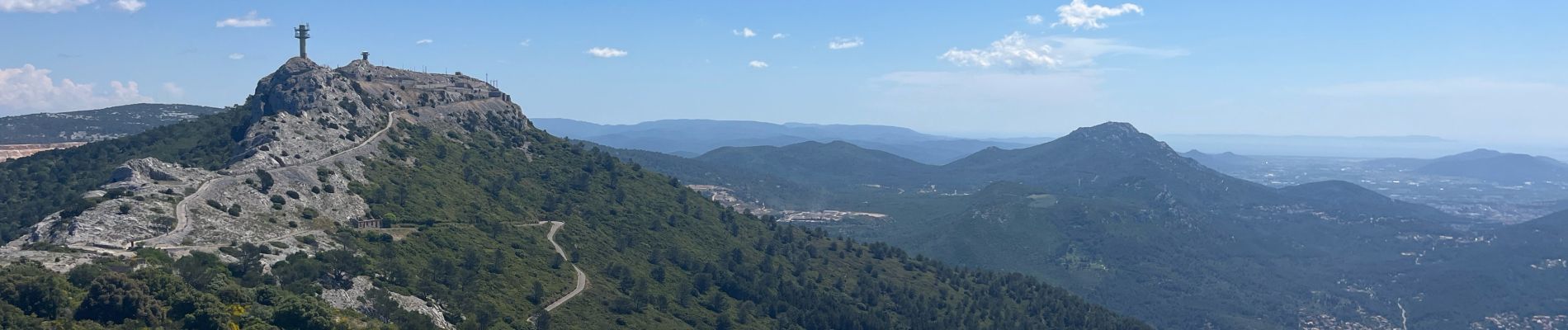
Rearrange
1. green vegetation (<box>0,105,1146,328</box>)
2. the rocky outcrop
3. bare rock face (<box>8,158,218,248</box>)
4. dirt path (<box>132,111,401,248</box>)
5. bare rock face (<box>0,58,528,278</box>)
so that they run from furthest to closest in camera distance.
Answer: the rocky outcrop
bare rock face (<box>0,58,528,278</box>)
dirt path (<box>132,111,401,248</box>)
bare rock face (<box>8,158,218,248</box>)
green vegetation (<box>0,105,1146,328</box>)

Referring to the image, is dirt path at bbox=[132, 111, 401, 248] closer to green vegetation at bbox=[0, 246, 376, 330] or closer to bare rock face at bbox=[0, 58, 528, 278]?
bare rock face at bbox=[0, 58, 528, 278]

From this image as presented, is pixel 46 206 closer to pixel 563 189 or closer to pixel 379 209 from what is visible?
pixel 379 209

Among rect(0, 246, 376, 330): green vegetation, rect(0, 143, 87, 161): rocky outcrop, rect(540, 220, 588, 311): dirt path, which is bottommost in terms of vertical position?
rect(540, 220, 588, 311): dirt path

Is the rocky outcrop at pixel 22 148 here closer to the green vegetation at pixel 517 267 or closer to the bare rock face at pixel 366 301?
the green vegetation at pixel 517 267

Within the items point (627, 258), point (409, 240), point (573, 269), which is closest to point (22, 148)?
point (409, 240)

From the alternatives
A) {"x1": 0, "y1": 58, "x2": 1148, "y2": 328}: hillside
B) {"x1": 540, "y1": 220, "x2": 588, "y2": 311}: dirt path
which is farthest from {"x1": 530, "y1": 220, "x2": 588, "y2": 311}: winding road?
{"x1": 0, "y1": 58, "x2": 1148, "y2": 328}: hillside

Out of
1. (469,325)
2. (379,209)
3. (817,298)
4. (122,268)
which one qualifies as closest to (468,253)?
(379,209)

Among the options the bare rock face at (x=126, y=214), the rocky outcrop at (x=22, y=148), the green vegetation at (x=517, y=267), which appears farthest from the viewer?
the rocky outcrop at (x=22, y=148)

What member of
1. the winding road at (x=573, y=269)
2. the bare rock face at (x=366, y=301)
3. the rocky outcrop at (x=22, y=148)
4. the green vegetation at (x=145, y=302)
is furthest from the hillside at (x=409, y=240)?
the rocky outcrop at (x=22, y=148)
